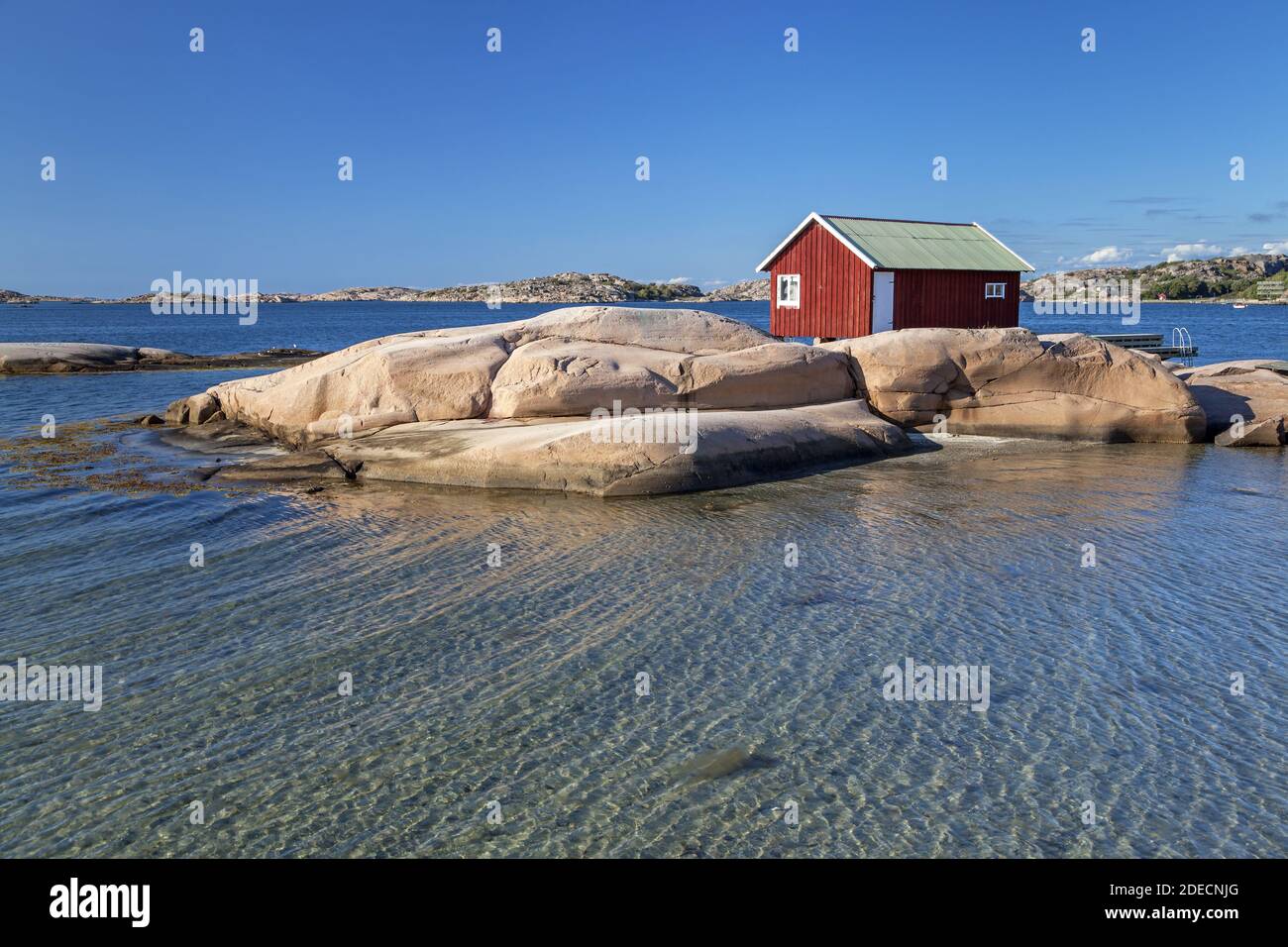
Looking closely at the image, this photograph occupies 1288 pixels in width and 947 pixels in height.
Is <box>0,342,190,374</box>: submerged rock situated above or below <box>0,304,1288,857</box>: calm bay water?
above

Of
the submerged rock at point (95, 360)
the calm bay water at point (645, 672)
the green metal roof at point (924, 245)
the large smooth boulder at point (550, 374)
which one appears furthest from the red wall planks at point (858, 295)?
the submerged rock at point (95, 360)

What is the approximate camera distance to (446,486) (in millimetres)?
17094

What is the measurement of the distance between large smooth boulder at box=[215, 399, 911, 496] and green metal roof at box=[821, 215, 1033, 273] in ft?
48.9

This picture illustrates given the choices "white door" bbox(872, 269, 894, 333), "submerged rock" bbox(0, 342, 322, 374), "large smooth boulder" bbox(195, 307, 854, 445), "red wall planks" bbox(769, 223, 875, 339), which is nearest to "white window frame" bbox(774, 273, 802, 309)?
"red wall planks" bbox(769, 223, 875, 339)

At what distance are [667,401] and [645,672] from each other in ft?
38.0

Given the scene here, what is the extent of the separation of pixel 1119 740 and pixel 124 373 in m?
45.5

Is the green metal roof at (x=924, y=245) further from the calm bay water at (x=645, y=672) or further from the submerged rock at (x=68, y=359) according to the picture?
the submerged rock at (x=68, y=359)

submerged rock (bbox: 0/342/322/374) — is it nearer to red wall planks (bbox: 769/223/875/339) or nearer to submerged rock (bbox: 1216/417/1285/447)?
red wall planks (bbox: 769/223/875/339)

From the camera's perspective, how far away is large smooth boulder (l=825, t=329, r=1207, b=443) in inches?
879

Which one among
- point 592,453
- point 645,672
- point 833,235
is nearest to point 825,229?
point 833,235
